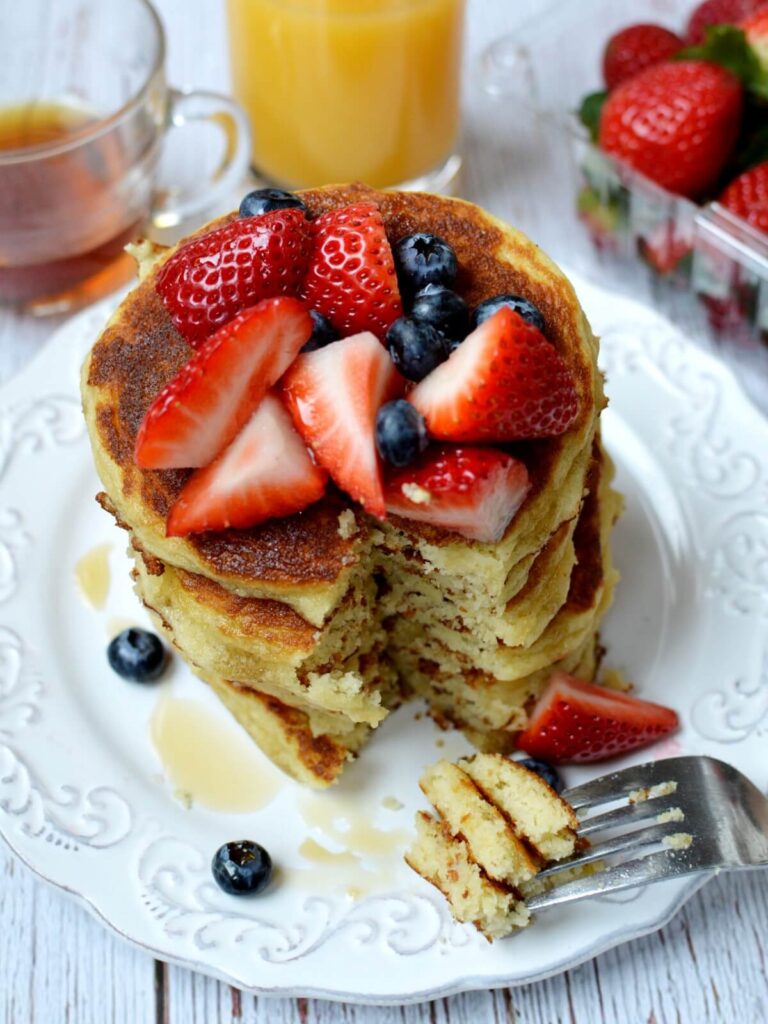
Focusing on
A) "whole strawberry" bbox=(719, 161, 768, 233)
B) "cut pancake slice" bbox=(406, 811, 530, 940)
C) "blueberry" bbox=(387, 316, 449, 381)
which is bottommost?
"cut pancake slice" bbox=(406, 811, 530, 940)

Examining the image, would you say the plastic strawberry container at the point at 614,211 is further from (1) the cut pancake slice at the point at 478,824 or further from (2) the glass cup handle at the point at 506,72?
(1) the cut pancake slice at the point at 478,824

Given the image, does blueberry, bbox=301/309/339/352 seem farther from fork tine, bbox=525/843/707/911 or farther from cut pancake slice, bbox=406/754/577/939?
fork tine, bbox=525/843/707/911

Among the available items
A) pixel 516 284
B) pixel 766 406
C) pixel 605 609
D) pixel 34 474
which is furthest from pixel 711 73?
pixel 34 474

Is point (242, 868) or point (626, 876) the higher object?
point (626, 876)

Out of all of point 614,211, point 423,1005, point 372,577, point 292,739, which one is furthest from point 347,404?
point 614,211

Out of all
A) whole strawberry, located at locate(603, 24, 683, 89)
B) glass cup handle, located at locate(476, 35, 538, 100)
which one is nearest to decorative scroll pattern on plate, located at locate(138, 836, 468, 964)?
glass cup handle, located at locate(476, 35, 538, 100)

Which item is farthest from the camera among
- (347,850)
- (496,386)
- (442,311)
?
(347,850)

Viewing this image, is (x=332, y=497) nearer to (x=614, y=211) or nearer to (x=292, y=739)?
(x=292, y=739)
